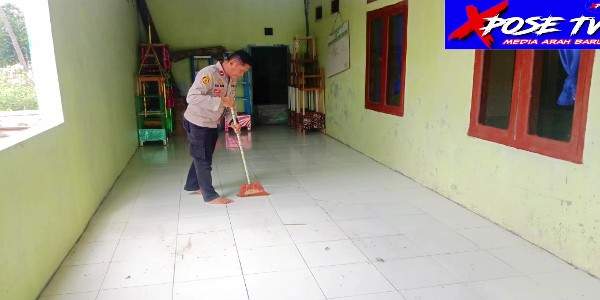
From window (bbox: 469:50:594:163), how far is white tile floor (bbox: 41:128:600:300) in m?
0.69

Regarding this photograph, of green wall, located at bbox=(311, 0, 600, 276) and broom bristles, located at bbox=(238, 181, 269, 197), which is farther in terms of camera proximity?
broom bristles, located at bbox=(238, 181, 269, 197)

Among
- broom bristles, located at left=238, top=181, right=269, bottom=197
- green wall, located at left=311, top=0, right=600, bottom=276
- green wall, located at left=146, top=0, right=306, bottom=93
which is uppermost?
green wall, located at left=146, top=0, right=306, bottom=93

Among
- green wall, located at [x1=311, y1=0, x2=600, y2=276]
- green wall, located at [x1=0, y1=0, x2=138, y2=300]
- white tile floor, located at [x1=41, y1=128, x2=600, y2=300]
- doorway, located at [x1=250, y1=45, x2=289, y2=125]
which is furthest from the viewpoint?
doorway, located at [x1=250, y1=45, x2=289, y2=125]

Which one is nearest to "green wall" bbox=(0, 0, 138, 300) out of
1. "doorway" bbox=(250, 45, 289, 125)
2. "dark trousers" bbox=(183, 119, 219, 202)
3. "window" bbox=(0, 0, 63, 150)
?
"window" bbox=(0, 0, 63, 150)

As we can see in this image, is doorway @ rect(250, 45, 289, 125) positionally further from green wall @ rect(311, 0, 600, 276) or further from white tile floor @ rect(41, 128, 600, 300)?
white tile floor @ rect(41, 128, 600, 300)

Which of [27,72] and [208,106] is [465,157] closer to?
[208,106]

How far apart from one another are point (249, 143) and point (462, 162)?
3.78 meters

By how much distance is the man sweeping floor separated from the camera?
11.9 ft

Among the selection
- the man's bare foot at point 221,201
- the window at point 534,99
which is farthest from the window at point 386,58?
the man's bare foot at point 221,201

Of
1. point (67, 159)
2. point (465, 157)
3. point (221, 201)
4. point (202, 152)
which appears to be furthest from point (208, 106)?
point (465, 157)

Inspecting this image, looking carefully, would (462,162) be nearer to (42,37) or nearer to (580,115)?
(580,115)

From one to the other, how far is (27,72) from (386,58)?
3.64 m

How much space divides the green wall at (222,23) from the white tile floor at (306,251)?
433cm

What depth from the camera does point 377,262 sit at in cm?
267
